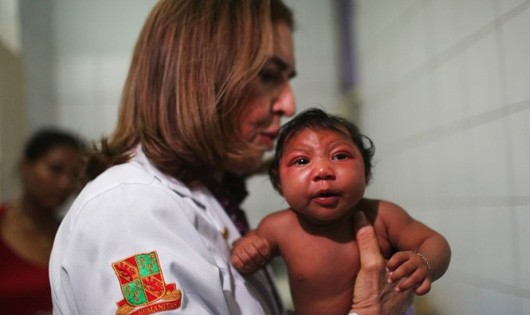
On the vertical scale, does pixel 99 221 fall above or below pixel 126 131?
below

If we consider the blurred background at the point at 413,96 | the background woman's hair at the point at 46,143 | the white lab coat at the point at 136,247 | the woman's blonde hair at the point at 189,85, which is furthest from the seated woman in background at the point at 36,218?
the white lab coat at the point at 136,247

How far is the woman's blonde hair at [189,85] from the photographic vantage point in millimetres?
771

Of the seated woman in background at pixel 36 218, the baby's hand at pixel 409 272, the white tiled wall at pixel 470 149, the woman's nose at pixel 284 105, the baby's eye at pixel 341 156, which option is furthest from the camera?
the seated woman in background at pixel 36 218

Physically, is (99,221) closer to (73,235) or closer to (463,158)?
(73,235)

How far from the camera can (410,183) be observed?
984 mm

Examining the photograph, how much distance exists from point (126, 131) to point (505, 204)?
690 mm

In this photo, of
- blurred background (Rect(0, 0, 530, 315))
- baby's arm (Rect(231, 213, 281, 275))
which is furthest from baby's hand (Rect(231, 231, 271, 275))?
blurred background (Rect(0, 0, 530, 315))

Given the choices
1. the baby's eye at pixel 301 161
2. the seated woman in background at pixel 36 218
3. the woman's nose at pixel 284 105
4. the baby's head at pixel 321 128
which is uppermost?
the woman's nose at pixel 284 105

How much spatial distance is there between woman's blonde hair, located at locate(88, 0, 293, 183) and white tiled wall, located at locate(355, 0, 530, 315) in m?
0.30

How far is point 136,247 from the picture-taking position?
0.59 meters

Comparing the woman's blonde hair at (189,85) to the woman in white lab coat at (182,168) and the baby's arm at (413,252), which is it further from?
the baby's arm at (413,252)

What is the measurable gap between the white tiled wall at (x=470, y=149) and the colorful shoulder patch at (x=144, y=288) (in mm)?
361

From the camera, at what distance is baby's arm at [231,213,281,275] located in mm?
700

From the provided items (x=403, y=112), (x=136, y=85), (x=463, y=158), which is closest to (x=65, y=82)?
(x=136, y=85)
